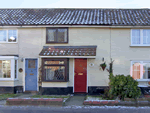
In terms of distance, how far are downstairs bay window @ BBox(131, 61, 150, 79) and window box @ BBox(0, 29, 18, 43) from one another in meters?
8.02

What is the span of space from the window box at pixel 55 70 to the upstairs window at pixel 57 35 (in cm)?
141

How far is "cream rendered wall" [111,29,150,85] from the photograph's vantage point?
44.5ft

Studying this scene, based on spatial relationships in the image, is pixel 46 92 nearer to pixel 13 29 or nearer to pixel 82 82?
pixel 82 82

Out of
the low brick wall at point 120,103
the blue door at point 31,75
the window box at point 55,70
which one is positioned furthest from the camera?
the blue door at point 31,75

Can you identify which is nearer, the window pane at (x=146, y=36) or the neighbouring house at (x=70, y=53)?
the neighbouring house at (x=70, y=53)

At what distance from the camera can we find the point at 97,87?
13.6m

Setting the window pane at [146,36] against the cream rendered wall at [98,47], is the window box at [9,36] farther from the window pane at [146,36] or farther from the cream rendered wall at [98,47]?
the window pane at [146,36]

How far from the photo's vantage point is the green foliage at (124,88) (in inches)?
427

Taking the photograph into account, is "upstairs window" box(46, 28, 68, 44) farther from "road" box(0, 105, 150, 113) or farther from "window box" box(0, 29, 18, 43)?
"road" box(0, 105, 150, 113)

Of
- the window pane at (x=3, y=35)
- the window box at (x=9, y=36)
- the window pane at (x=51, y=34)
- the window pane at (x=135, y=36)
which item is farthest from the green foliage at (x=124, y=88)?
the window pane at (x=3, y=35)

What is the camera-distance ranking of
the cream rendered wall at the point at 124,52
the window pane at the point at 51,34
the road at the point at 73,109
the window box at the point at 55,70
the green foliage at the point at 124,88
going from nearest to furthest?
the road at the point at 73,109 → the green foliage at the point at 124,88 → the window box at the point at 55,70 → the cream rendered wall at the point at 124,52 → the window pane at the point at 51,34

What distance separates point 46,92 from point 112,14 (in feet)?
24.8

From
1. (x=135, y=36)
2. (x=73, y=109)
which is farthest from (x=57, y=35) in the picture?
(x=73, y=109)

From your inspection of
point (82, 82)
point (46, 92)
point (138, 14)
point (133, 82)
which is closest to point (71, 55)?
point (82, 82)
